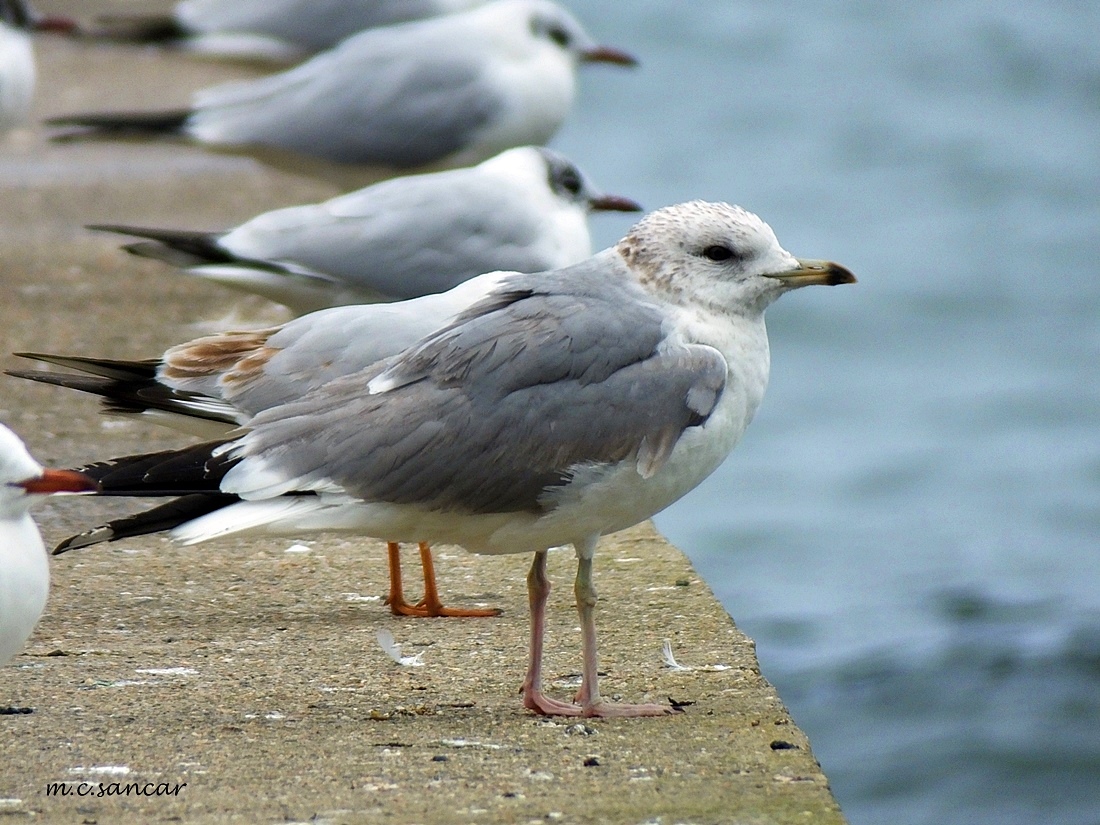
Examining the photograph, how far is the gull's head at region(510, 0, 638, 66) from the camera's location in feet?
23.6

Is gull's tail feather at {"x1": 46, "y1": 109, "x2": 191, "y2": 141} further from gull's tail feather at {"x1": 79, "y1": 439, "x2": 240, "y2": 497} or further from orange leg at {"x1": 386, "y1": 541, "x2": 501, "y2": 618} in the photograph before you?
gull's tail feather at {"x1": 79, "y1": 439, "x2": 240, "y2": 497}

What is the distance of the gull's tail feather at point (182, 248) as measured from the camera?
520 cm

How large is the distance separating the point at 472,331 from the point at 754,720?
0.87 meters

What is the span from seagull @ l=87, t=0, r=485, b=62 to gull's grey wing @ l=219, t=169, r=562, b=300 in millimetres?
3597

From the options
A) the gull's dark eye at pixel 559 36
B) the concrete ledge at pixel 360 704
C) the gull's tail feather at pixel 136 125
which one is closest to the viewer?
the concrete ledge at pixel 360 704

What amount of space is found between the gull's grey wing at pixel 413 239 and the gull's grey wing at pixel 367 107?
1432mm

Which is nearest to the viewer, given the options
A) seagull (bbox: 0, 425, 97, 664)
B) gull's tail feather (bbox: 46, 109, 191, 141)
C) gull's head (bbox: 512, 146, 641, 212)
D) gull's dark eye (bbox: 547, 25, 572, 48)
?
seagull (bbox: 0, 425, 97, 664)

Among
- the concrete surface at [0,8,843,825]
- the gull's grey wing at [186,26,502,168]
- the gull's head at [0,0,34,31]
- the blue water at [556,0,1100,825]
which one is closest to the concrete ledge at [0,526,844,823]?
the concrete surface at [0,8,843,825]

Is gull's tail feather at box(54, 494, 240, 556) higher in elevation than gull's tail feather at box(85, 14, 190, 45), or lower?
higher

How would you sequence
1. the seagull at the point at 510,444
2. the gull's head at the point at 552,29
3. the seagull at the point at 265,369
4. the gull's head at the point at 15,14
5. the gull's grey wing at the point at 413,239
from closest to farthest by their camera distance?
the seagull at the point at 510,444 → the seagull at the point at 265,369 → the gull's grey wing at the point at 413,239 → the gull's head at the point at 552,29 → the gull's head at the point at 15,14

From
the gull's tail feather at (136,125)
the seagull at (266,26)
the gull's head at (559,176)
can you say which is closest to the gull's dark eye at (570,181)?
the gull's head at (559,176)

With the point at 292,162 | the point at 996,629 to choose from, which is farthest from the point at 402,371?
the point at 996,629

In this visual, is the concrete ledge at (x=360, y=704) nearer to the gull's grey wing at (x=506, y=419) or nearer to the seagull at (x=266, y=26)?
the gull's grey wing at (x=506, y=419)

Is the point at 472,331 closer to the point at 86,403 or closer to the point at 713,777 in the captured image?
the point at 713,777
